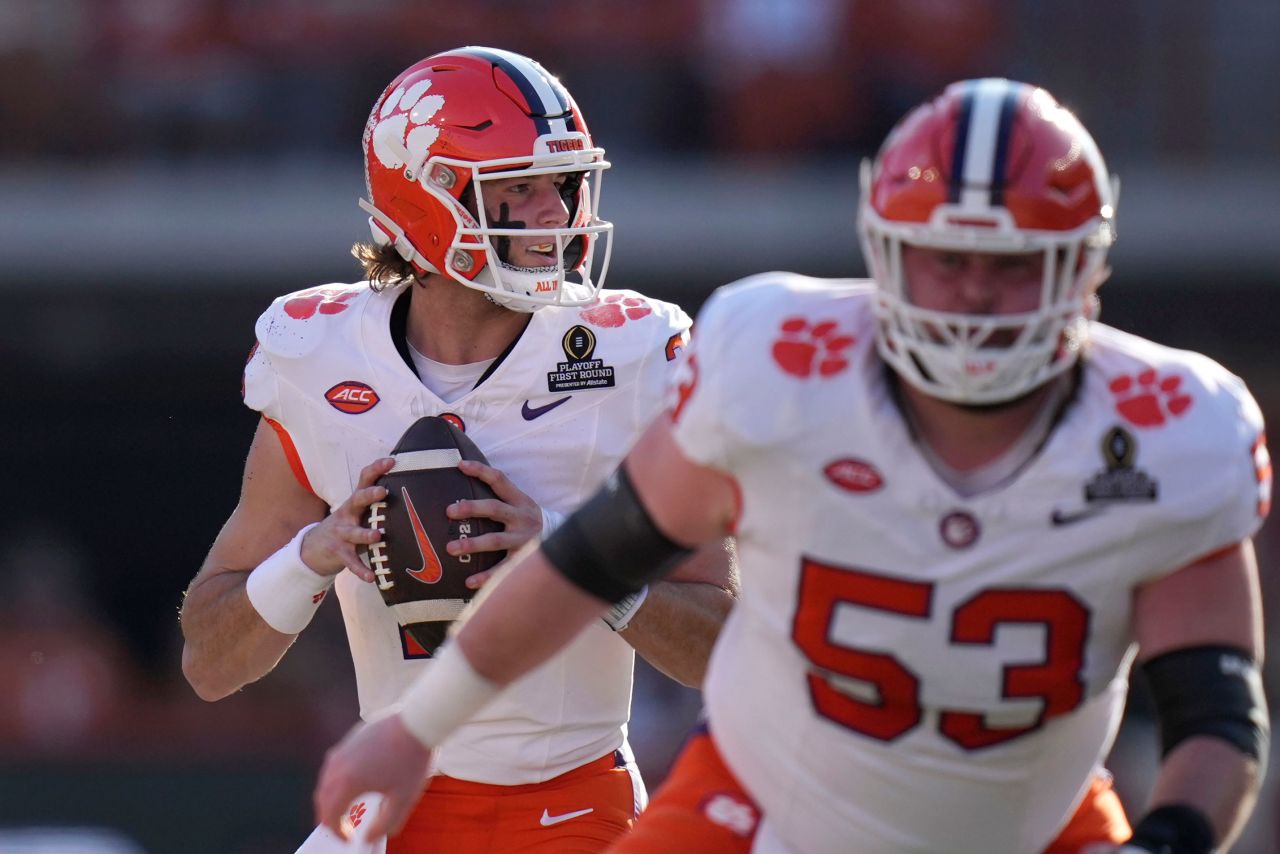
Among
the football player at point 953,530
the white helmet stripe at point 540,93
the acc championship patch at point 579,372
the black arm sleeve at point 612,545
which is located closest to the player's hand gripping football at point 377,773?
the football player at point 953,530

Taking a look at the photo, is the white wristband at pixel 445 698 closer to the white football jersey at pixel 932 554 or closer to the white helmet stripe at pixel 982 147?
the white football jersey at pixel 932 554

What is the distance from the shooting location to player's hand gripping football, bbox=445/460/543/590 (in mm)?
3041

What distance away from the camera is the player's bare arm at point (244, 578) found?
3330mm

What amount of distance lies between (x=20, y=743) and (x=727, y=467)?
6.98 metres

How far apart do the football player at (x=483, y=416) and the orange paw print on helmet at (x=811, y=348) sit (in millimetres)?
793

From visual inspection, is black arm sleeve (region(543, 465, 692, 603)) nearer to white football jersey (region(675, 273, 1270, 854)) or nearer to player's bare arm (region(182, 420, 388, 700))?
white football jersey (region(675, 273, 1270, 854))

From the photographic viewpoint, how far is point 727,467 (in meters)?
2.42

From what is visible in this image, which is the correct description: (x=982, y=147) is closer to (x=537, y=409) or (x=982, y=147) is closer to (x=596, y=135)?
(x=537, y=409)

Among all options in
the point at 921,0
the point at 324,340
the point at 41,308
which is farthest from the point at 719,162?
the point at 324,340

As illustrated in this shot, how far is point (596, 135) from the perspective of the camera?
9680mm

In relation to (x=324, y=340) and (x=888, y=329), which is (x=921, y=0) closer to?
(x=324, y=340)

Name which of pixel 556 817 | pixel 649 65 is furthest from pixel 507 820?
pixel 649 65

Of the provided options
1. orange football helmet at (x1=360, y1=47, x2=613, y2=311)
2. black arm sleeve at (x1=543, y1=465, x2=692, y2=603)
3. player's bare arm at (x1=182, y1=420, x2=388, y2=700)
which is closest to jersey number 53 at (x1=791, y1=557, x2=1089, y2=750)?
black arm sleeve at (x1=543, y1=465, x2=692, y2=603)

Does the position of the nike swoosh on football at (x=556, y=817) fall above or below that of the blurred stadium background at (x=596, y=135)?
above
